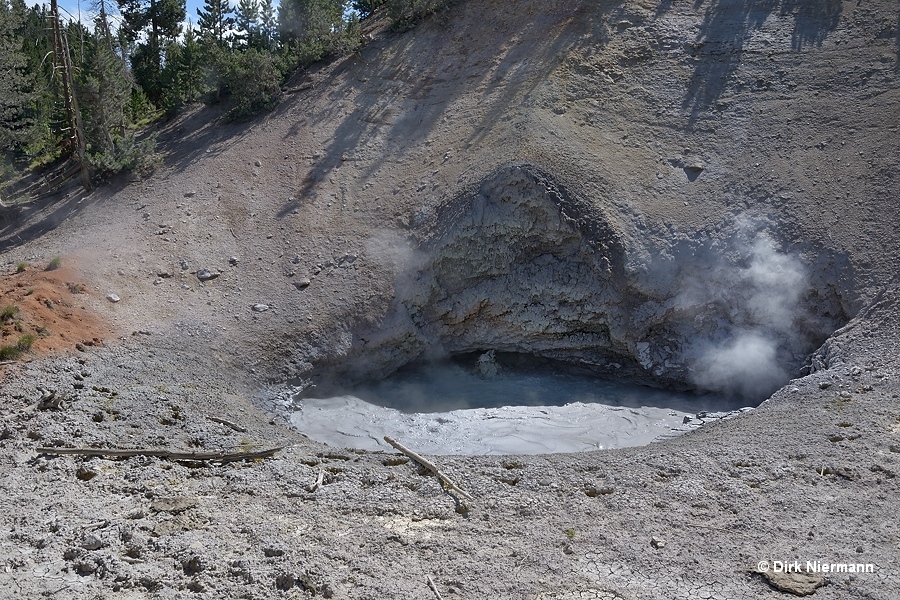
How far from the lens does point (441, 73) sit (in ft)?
64.7

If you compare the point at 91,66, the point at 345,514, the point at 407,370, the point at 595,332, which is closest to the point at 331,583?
the point at 345,514

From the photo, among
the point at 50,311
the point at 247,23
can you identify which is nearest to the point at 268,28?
the point at 247,23

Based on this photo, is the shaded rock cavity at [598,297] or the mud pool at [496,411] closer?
the mud pool at [496,411]

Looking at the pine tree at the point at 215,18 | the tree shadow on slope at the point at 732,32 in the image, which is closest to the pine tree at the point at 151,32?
the pine tree at the point at 215,18

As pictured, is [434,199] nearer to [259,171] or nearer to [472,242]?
[472,242]

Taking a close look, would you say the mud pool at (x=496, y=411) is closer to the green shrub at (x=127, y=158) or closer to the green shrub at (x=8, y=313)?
the green shrub at (x=8, y=313)

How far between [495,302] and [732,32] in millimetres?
9342

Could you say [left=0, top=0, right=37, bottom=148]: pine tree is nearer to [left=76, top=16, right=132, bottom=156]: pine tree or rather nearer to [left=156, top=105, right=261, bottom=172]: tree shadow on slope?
[left=76, top=16, right=132, bottom=156]: pine tree

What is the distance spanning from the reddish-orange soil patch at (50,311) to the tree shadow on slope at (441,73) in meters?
4.74

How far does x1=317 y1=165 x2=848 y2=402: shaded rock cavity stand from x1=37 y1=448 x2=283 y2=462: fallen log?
13.1ft

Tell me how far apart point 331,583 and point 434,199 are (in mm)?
10127

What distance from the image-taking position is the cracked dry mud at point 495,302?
27.8 feet

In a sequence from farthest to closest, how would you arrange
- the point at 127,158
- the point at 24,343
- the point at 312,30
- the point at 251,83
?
the point at 312,30 < the point at 251,83 < the point at 127,158 < the point at 24,343

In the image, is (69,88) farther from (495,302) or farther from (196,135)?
(495,302)
